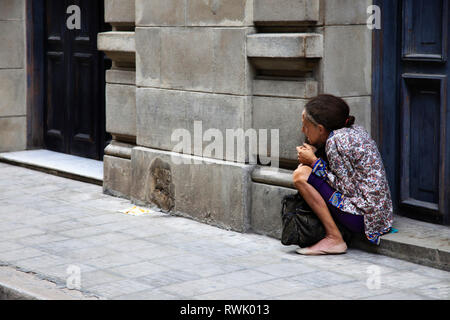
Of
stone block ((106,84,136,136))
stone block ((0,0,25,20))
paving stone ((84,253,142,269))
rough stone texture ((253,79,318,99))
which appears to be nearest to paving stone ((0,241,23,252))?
paving stone ((84,253,142,269))

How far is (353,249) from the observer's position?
7.12 meters

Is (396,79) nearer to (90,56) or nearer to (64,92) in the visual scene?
(90,56)

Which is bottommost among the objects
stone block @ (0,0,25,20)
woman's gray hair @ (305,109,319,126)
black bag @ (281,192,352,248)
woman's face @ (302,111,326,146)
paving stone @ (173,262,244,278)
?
paving stone @ (173,262,244,278)

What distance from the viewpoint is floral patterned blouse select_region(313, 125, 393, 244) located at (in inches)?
268

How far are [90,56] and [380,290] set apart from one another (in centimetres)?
596

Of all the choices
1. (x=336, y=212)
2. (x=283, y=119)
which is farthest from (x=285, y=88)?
(x=336, y=212)

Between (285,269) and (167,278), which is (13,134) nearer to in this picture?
(167,278)

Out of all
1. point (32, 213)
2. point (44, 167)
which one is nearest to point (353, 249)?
point (32, 213)

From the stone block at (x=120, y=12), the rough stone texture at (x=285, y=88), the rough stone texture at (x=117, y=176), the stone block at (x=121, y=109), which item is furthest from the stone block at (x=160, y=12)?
the rough stone texture at (x=117, y=176)

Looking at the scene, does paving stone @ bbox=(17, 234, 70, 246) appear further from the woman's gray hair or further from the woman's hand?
the woman's gray hair

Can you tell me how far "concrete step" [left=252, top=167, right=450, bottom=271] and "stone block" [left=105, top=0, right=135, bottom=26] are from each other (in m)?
2.34
